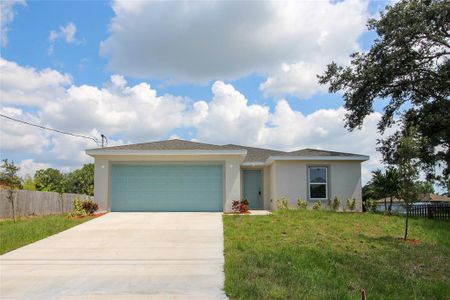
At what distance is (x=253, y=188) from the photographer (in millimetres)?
24594

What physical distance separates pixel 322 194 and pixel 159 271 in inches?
546

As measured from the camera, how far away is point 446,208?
22453mm

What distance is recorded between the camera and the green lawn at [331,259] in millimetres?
8008

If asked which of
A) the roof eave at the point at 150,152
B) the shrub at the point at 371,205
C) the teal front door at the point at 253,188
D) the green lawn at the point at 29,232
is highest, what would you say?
the roof eave at the point at 150,152

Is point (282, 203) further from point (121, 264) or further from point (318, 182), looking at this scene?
point (121, 264)

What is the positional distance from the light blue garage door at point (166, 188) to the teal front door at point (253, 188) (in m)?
4.16

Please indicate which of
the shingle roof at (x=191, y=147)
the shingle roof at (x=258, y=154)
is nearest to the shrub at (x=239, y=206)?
the shingle roof at (x=191, y=147)

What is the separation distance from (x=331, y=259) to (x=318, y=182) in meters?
11.8

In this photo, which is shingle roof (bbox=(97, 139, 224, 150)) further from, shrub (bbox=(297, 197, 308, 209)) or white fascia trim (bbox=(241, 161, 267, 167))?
shrub (bbox=(297, 197, 308, 209))

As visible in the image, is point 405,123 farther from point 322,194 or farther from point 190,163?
point 190,163

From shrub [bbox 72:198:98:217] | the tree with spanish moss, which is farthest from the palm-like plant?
shrub [bbox 72:198:98:217]

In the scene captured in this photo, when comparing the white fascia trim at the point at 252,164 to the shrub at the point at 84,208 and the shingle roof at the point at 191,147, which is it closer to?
the shingle roof at the point at 191,147

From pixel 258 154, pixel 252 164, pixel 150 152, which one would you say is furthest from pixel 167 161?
pixel 258 154

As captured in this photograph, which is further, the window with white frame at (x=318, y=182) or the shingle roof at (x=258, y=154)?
the shingle roof at (x=258, y=154)
